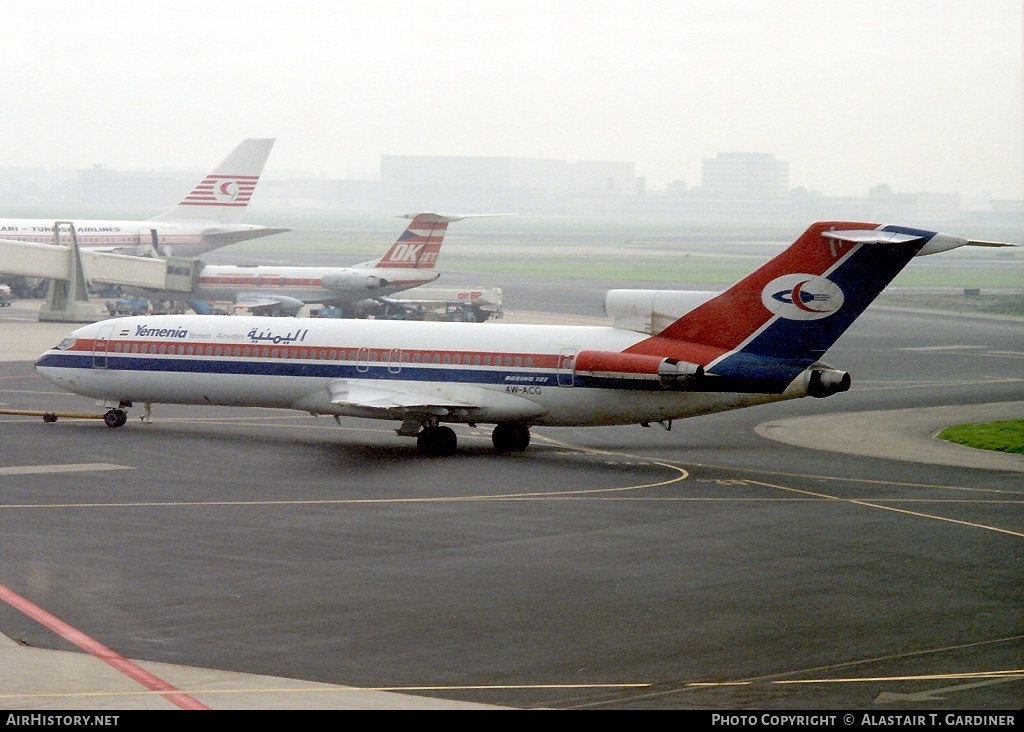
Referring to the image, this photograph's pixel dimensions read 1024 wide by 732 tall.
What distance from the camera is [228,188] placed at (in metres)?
119

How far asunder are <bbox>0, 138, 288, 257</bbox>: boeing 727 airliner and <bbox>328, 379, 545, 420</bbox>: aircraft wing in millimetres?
71101

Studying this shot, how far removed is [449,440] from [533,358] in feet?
12.6

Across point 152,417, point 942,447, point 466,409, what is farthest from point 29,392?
point 942,447

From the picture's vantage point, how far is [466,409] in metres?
43.5

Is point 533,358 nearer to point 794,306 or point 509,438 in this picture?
point 509,438

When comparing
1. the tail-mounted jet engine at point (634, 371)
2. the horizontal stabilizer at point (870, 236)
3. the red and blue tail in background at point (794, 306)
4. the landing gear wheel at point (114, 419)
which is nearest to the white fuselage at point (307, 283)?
the landing gear wheel at point (114, 419)

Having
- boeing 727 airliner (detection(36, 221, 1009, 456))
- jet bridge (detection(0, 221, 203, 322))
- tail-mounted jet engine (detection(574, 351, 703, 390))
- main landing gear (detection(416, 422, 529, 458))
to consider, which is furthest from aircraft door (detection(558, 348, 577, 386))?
jet bridge (detection(0, 221, 203, 322))

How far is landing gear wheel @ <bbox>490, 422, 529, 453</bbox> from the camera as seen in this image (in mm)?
45250

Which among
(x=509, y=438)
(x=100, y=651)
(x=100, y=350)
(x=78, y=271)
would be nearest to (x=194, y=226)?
(x=78, y=271)

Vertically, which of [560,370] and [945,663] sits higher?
[560,370]

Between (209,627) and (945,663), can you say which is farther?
(209,627)

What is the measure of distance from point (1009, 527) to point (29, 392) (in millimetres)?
41068
